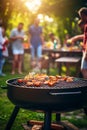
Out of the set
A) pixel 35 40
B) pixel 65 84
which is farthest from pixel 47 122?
pixel 35 40

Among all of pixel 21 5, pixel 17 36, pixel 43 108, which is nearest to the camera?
pixel 43 108

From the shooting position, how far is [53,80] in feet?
16.8

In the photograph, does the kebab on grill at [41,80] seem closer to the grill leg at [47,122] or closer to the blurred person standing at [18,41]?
the grill leg at [47,122]

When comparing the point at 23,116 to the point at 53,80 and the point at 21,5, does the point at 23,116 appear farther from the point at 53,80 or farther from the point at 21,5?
the point at 21,5

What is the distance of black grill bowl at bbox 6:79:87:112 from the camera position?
4332mm

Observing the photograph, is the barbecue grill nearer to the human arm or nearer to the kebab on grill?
the kebab on grill

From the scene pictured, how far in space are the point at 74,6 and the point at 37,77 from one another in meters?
9.65

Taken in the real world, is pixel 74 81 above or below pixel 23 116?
above

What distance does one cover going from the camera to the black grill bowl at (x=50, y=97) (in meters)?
4.33

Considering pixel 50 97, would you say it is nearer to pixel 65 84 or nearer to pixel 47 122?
pixel 47 122

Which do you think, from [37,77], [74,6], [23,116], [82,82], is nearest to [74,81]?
[82,82]

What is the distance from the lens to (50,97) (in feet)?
14.2

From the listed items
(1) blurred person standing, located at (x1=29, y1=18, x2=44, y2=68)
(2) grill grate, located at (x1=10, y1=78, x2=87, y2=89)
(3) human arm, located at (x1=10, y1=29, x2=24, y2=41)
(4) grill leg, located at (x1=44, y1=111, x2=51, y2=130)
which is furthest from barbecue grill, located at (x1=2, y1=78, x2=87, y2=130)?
(1) blurred person standing, located at (x1=29, y1=18, x2=44, y2=68)

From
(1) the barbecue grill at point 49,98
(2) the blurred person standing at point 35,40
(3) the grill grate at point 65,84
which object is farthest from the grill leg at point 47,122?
(2) the blurred person standing at point 35,40
